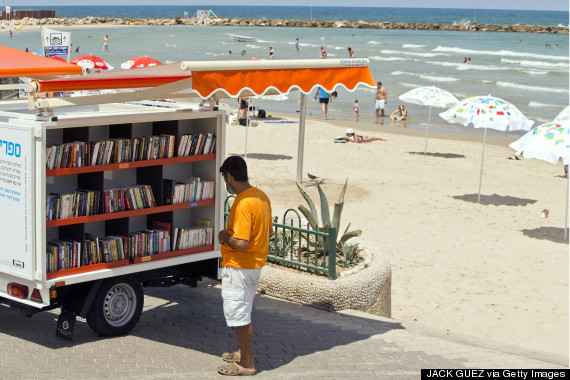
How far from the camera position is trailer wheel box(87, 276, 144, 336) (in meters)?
6.86

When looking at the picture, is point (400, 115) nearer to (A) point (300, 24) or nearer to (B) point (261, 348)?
(B) point (261, 348)

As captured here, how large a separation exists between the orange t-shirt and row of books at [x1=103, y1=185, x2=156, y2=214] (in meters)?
1.14

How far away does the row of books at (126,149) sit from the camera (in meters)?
6.48

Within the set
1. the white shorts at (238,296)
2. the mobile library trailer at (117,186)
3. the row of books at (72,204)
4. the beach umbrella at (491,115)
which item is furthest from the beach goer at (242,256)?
the beach umbrella at (491,115)

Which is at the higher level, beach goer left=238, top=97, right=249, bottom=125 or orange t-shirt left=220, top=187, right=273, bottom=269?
orange t-shirt left=220, top=187, right=273, bottom=269

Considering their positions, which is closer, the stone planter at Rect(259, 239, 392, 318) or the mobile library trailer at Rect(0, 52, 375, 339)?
the mobile library trailer at Rect(0, 52, 375, 339)

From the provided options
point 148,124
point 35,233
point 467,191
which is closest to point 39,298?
point 35,233

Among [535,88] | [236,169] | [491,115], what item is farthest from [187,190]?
[535,88]

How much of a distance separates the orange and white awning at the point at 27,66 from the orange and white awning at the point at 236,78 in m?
1.75

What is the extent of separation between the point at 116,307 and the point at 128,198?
95 cm

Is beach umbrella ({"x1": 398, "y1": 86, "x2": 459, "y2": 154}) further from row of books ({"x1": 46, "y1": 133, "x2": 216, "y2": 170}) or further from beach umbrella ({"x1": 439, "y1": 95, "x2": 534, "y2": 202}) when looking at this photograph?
row of books ({"x1": 46, "y1": 133, "x2": 216, "y2": 170})

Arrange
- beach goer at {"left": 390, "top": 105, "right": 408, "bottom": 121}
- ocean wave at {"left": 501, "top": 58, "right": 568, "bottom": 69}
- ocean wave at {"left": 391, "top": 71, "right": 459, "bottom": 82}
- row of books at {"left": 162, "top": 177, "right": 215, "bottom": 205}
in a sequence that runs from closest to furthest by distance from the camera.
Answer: row of books at {"left": 162, "top": 177, "right": 215, "bottom": 205}, beach goer at {"left": 390, "top": 105, "right": 408, "bottom": 121}, ocean wave at {"left": 391, "top": 71, "right": 459, "bottom": 82}, ocean wave at {"left": 501, "top": 58, "right": 568, "bottom": 69}

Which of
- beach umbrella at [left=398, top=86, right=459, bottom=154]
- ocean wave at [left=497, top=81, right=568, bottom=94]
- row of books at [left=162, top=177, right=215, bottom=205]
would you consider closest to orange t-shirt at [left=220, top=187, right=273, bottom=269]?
row of books at [left=162, top=177, right=215, bottom=205]

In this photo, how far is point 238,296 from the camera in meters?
6.18
